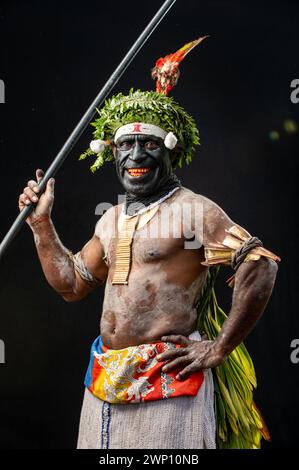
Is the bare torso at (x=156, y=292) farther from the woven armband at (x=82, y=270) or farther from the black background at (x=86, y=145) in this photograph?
the black background at (x=86, y=145)

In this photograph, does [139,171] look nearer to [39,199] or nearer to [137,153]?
[137,153]

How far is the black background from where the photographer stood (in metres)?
4.28

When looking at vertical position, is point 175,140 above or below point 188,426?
above

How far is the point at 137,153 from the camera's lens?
3025mm

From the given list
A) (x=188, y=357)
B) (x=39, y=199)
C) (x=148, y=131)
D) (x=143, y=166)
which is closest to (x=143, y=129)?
(x=148, y=131)

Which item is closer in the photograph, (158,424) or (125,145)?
(158,424)

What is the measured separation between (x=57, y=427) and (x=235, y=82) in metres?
1.97

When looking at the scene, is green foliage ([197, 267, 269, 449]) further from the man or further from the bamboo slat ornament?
the bamboo slat ornament

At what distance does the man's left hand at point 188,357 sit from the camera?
2.88 m

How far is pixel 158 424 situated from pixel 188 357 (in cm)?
24

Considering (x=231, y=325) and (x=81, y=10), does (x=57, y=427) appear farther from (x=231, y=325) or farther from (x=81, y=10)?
(x=81, y=10)

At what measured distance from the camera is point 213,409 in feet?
9.76

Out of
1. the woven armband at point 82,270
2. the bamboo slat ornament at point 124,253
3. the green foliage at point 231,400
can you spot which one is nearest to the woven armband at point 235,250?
the green foliage at point 231,400

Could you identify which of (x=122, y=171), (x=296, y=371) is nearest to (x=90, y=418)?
(x=122, y=171)
